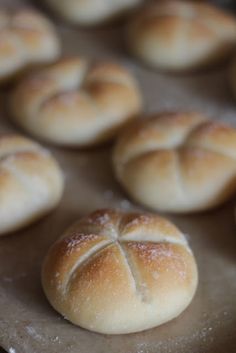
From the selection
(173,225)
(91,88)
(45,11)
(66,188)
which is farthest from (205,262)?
(45,11)

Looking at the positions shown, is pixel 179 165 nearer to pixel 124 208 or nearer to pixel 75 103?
pixel 124 208

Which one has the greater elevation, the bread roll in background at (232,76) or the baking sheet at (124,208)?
the bread roll in background at (232,76)

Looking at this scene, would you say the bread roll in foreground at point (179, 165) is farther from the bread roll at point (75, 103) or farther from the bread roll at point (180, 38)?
the bread roll at point (180, 38)

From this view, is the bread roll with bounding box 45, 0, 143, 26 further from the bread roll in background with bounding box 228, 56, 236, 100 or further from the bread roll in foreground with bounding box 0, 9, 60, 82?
the bread roll in background with bounding box 228, 56, 236, 100

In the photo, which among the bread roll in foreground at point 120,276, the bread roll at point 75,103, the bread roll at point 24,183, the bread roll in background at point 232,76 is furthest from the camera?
the bread roll in background at point 232,76

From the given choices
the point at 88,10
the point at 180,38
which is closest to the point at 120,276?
the point at 180,38

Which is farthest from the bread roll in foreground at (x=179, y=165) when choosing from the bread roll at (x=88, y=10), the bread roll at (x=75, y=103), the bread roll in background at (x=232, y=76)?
the bread roll at (x=88, y=10)
